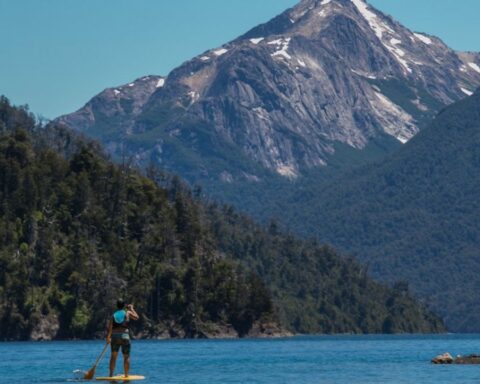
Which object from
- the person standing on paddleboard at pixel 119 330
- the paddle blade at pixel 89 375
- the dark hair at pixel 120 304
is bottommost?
the paddle blade at pixel 89 375

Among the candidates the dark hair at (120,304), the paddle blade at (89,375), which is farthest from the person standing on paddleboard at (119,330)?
the paddle blade at (89,375)

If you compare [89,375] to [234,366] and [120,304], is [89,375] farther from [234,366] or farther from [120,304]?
[234,366]

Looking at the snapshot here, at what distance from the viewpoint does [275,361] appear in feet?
496

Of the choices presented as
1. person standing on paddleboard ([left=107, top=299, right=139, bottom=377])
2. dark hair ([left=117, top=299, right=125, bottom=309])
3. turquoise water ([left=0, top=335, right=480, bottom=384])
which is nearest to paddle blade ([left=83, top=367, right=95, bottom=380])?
turquoise water ([left=0, top=335, right=480, bottom=384])

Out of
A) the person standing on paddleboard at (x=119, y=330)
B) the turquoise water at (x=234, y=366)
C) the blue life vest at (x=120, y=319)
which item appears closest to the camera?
the blue life vest at (x=120, y=319)

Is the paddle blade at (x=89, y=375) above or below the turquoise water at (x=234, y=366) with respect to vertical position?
below

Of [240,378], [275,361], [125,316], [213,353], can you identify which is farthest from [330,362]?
[125,316]

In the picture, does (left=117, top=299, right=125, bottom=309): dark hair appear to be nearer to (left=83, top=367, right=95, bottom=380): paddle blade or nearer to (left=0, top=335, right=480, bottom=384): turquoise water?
(left=83, top=367, right=95, bottom=380): paddle blade

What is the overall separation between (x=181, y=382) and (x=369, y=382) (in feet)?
44.5

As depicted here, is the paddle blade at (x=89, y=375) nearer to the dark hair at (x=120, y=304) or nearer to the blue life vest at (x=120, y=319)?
the blue life vest at (x=120, y=319)

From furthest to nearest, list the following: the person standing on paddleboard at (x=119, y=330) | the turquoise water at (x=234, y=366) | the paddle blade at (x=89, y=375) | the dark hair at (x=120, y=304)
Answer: the turquoise water at (x=234, y=366) < the paddle blade at (x=89, y=375) < the person standing on paddleboard at (x=119, y=330) < the dark hair at (x=120, y=304)

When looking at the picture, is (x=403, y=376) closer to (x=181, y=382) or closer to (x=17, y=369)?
(x=181, y=382)

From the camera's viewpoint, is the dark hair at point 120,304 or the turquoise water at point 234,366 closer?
the dark hair at point 120,304

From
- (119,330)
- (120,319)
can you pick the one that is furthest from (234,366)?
(120,319)
